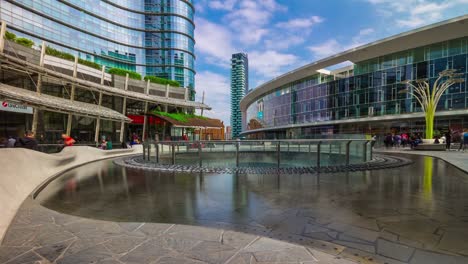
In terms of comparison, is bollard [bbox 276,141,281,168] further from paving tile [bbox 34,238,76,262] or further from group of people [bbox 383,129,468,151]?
group of people [bbox 383,129,468,151]

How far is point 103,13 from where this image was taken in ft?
178

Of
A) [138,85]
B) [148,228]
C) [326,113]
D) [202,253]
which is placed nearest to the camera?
[202,253]

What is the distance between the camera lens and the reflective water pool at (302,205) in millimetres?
3355

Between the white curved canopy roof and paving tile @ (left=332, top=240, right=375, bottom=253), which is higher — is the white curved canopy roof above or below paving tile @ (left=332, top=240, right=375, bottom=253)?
above

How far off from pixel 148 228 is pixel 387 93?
45.3m

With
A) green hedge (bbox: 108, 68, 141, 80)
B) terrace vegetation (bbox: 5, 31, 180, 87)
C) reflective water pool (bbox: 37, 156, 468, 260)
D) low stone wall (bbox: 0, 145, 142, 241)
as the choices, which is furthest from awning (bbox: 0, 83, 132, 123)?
reflective water pool (bbox: 37, 156, 468, 260)

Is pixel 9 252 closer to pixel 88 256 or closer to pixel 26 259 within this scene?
pixel 26 259

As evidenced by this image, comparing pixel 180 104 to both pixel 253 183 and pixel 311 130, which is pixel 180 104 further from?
pixel 253 183

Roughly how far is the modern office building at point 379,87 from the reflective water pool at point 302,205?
80.8 ft

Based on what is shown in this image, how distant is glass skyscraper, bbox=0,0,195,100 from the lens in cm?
4091

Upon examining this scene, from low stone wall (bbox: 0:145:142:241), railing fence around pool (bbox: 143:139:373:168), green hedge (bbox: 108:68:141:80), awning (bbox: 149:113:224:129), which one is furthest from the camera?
green hedge (bbox: 108:68:141:80)

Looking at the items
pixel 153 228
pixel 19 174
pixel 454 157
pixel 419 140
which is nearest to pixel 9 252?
pixel 153 228

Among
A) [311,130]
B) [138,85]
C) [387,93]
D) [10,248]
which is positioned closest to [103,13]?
[138,85]

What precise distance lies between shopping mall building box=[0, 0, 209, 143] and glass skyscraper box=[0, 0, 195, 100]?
A: 0.16 meters
